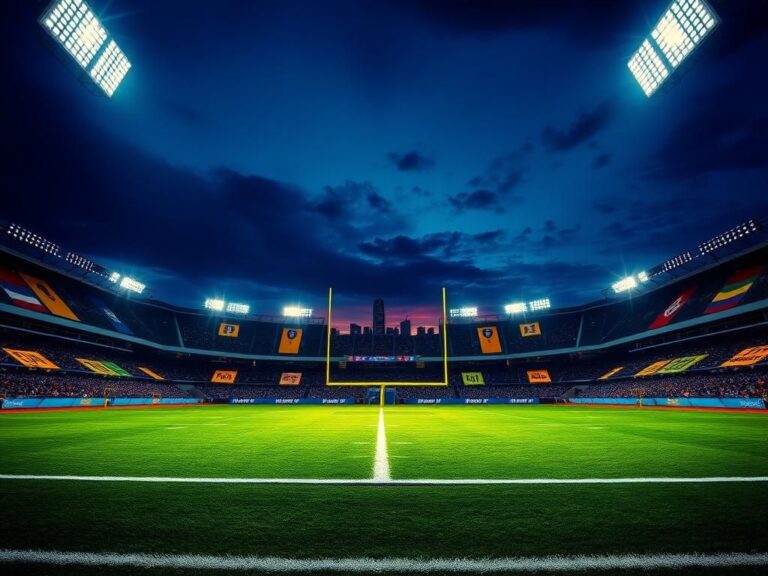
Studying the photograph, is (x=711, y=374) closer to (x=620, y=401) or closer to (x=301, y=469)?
(x=620, y=401)

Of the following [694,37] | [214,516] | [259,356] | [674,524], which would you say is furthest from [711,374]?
[259,356]

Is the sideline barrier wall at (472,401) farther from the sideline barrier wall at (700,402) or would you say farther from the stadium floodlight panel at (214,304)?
the stadium floodlight panel at (214,304)

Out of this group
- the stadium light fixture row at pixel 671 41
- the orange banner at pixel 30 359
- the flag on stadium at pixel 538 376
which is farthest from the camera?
the flag on stadium at pixel 538 376

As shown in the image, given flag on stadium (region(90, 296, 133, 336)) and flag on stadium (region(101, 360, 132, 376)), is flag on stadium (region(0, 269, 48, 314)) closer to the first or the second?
flag on stadium (region(101, 360, 132, 376))

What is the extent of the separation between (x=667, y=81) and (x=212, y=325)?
6108 centimetres

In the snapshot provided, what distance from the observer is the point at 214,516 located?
10.6 feet

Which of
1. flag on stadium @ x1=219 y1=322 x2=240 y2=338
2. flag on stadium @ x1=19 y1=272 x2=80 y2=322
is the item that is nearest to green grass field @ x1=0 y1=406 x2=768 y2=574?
flag on stadium @ x1=19 y1=272 x2=80 y2=322

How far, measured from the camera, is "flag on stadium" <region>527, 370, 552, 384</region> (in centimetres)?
5454

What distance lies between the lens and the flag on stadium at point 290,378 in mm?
57191

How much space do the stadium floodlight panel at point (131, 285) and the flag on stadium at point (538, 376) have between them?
54.9 meters

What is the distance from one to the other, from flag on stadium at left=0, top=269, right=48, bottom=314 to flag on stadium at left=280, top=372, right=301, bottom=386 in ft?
98.1

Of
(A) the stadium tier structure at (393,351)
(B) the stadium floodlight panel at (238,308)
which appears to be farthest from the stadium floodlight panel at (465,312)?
(B) the stadium floodlight panel at (238,308)

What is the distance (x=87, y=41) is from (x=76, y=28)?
0.92 m

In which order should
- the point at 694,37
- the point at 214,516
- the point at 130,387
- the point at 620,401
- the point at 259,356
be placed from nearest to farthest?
the point at 214,516, the point at 694,37, the point at 620,401, the point at 130,387, the point at 259,356
